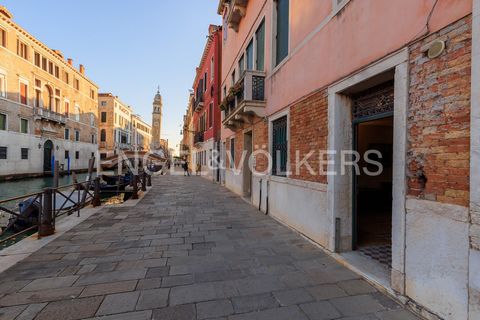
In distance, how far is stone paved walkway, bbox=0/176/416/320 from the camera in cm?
249

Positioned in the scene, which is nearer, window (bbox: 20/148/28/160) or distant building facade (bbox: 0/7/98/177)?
distant building facade (bbox: 0/7/98/177)

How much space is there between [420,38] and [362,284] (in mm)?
2913

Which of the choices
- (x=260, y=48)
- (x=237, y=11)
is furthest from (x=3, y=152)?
(x=260, y=48)

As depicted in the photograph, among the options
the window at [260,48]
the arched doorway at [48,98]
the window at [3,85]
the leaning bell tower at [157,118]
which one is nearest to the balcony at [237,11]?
the window at [260,48]

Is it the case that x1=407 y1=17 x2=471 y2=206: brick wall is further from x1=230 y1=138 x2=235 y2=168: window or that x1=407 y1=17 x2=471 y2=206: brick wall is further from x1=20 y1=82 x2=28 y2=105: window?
x1=20 y1=82 x2=28 y2=105: window

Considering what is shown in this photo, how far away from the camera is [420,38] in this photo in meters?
2.55

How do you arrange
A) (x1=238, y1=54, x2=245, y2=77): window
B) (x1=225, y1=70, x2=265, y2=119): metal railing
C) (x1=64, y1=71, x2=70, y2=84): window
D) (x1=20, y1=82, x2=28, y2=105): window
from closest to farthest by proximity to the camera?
(x1=225, y1=70, x2=265, y2=119): metal railing
(x1=238, y1=54, x2=245, y2=77): window
(x1=20, y1=82, x2=28, y2=105): window
(x1=64, y1=71, x2=70, y2=84): window

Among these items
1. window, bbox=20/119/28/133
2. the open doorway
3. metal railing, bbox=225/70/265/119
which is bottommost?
the open doorway

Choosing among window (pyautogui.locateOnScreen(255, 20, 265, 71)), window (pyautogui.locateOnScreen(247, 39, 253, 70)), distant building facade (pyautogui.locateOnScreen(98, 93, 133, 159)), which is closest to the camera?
window (pyautogui.locateOnScreen(255, 20, 265, 71))

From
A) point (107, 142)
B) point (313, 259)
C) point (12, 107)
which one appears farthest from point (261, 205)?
point (107, 142)

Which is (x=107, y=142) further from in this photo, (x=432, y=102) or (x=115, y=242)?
(x=432, y=102)

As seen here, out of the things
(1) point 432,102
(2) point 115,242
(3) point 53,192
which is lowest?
(2) point 115,242

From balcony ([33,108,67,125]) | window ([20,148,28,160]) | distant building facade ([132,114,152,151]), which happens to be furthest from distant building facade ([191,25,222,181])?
distant building facade ([132,114,152,151])

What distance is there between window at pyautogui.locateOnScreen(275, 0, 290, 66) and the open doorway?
2.85 metres
